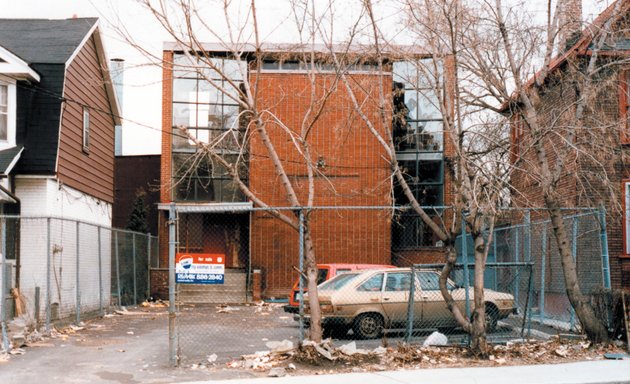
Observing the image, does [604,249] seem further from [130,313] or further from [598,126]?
[130,313]

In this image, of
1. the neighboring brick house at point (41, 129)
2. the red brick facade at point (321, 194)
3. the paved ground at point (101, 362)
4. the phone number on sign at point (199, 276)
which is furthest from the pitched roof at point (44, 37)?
the phone number on sign at point (199, 276)

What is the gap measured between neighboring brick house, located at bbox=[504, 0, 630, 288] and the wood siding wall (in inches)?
456

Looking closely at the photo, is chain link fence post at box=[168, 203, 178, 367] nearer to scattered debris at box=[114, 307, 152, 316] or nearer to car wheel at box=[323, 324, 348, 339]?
car wheel at box=[323, 324, 348, 339]

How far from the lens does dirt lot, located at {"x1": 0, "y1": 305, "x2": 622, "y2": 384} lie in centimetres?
1084

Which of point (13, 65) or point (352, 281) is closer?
point (352, 281)

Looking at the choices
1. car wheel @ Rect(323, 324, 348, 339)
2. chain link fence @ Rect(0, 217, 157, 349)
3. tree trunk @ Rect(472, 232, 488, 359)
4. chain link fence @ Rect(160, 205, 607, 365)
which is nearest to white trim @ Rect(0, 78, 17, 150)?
chain link fence @ Rect(0, 217, 157, 349)

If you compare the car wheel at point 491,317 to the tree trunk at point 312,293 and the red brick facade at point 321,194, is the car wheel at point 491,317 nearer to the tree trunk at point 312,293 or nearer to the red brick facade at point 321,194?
the tree trunk at point 312,293

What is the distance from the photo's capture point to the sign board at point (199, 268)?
38.1 ft

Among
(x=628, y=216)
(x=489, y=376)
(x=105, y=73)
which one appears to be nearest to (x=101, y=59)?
(x=105, y=73)

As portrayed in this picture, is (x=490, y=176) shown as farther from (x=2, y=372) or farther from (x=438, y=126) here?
(x=438, y=126)

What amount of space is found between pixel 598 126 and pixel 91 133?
15510 millimetres

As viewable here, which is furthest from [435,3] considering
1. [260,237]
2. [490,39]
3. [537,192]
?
[260,237]

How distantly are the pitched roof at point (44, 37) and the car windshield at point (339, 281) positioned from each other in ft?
31.3

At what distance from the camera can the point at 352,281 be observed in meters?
14.8
